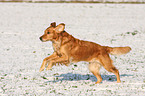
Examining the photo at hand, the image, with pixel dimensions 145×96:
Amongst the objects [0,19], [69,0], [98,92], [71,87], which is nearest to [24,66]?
[71,87]

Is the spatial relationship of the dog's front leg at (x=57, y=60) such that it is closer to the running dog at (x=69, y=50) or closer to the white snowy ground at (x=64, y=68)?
the running dog at (x=69, y=50)

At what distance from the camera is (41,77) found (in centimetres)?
981

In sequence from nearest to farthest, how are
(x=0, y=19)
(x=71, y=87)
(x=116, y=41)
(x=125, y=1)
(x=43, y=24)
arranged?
(x=71, y=87)
(x=116, y=41)
(x=43, y=24)
(x=0, y=19)
(x=125, y=1)

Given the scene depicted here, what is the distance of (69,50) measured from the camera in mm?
8398

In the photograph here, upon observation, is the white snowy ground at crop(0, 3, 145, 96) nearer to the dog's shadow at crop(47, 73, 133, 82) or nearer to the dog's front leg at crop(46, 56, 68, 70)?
the dog's shadow at crop(47, 73, 133, 82)

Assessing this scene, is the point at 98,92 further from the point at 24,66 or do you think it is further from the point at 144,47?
the point at 144,47

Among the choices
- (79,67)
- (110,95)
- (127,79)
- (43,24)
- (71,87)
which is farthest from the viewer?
(43,24)

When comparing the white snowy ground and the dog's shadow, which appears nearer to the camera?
the white snowy ground

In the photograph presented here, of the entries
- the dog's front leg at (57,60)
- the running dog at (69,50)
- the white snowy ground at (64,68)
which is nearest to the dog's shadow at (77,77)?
the white snowy ground at (64,68)

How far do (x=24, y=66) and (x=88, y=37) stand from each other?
8.73 metres

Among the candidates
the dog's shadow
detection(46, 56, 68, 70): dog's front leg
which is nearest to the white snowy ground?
the dog's shadow

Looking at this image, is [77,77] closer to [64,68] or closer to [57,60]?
[64,68]

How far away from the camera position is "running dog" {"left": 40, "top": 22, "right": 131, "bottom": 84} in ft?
27.1

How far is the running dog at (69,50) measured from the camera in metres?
8.27
